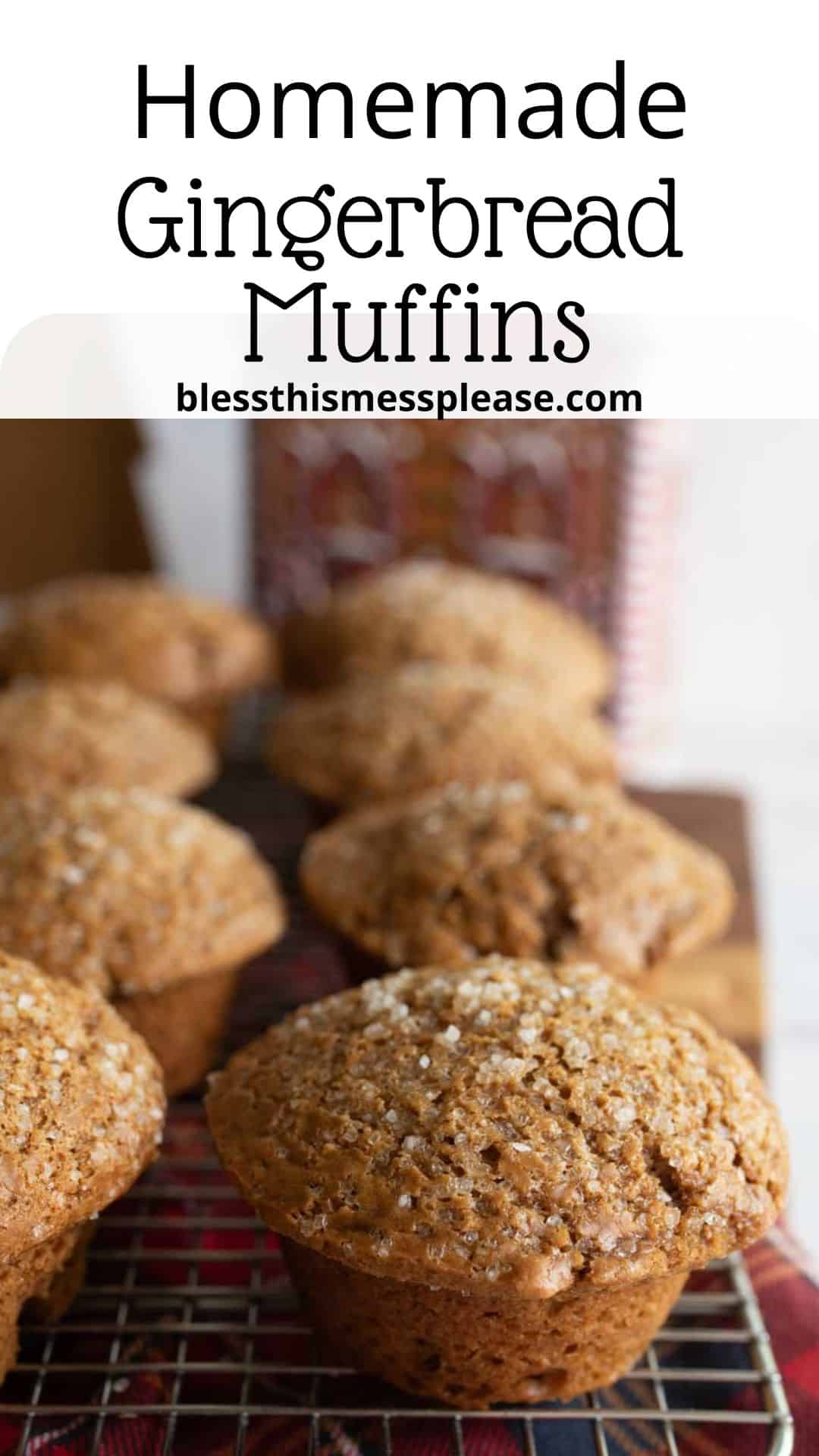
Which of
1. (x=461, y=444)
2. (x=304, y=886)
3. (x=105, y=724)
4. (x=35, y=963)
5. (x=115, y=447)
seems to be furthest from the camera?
(x=115, y=447)

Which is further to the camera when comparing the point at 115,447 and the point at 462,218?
the point at 115,447

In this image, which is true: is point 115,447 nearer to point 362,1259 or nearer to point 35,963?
point 35,963

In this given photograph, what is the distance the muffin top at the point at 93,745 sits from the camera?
7.86ft

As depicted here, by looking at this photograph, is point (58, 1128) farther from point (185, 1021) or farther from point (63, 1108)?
point (185, 1021)

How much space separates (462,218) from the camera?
6.71ft

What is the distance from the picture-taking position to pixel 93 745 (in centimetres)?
245

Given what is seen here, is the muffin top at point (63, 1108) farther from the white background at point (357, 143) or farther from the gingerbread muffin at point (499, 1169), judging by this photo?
the white background at point (357, 143)

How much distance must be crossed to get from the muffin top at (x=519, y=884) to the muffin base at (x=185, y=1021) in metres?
0.19

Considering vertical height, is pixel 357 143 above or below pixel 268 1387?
above

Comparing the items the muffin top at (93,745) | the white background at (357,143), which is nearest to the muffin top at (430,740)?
the muffin top at (93,745)

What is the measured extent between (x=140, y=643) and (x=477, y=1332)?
1.78 m

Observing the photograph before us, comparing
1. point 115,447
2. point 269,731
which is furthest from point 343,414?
point 115,447

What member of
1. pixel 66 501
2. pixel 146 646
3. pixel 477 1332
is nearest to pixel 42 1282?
pixel 477 1332

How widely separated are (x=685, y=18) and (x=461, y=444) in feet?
5.14
